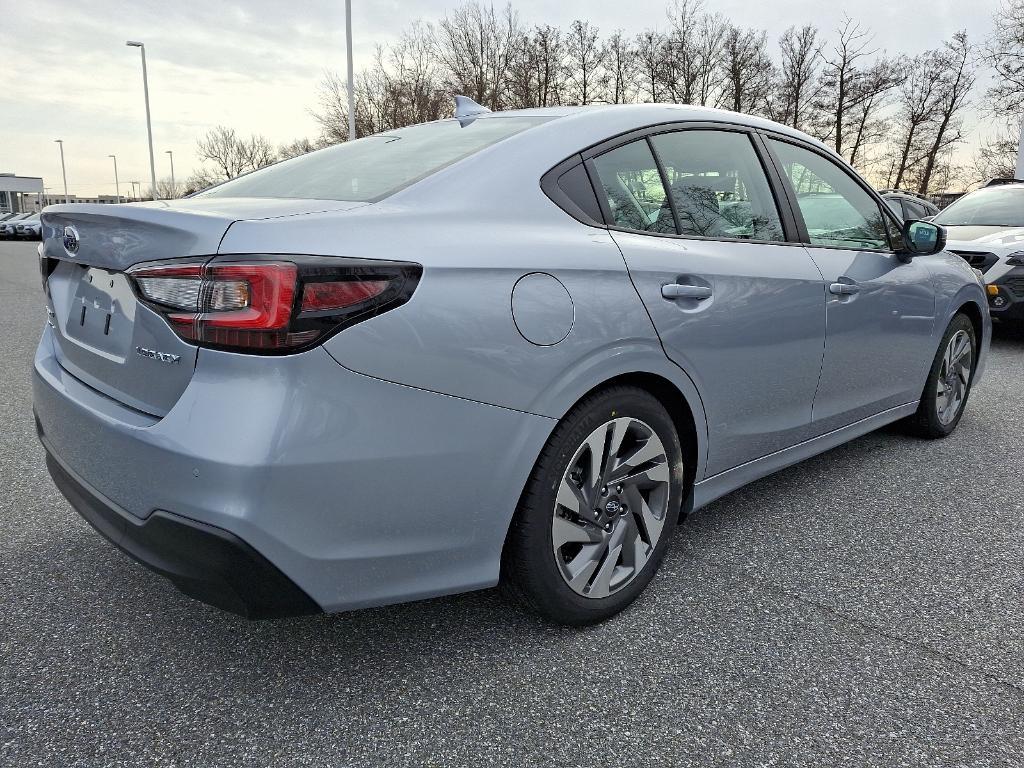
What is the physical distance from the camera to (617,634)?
7.63ft

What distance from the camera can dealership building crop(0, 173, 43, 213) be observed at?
95.9 metres

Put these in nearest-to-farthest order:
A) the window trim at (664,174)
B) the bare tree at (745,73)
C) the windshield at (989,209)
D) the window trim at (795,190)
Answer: the window trim at (664,174), the window trim at (795,190), the windshield at (989,209), the bare tree at (745,73)

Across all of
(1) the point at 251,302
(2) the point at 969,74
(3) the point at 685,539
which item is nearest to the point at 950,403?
(3) the point at 685,539

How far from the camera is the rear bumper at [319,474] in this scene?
5.38ft

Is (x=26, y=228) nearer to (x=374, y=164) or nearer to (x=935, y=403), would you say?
(x=374, y=164)

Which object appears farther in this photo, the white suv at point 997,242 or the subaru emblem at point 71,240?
the white suv at point 997,242

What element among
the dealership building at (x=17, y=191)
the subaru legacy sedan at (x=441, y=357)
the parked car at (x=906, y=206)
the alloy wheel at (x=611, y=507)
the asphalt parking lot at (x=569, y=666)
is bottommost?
the asphalt parking lot at (x=569, y=666)

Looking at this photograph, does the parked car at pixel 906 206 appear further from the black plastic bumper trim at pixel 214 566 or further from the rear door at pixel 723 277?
the black plastic bumper trim at pixel 214 566

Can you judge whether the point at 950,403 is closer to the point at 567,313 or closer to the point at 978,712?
the point at 978,712

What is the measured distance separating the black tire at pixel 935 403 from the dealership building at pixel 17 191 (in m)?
108

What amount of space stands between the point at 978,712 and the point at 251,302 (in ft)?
6.54

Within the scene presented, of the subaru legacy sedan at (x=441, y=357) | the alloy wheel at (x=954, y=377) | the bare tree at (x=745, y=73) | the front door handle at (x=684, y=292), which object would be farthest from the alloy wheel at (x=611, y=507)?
the bare tree at (x=745, y=73)

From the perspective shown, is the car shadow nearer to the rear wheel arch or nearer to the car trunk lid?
the rear wheel arch

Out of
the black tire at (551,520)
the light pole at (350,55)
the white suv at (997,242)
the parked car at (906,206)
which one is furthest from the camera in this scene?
the light pole at (350,55)
